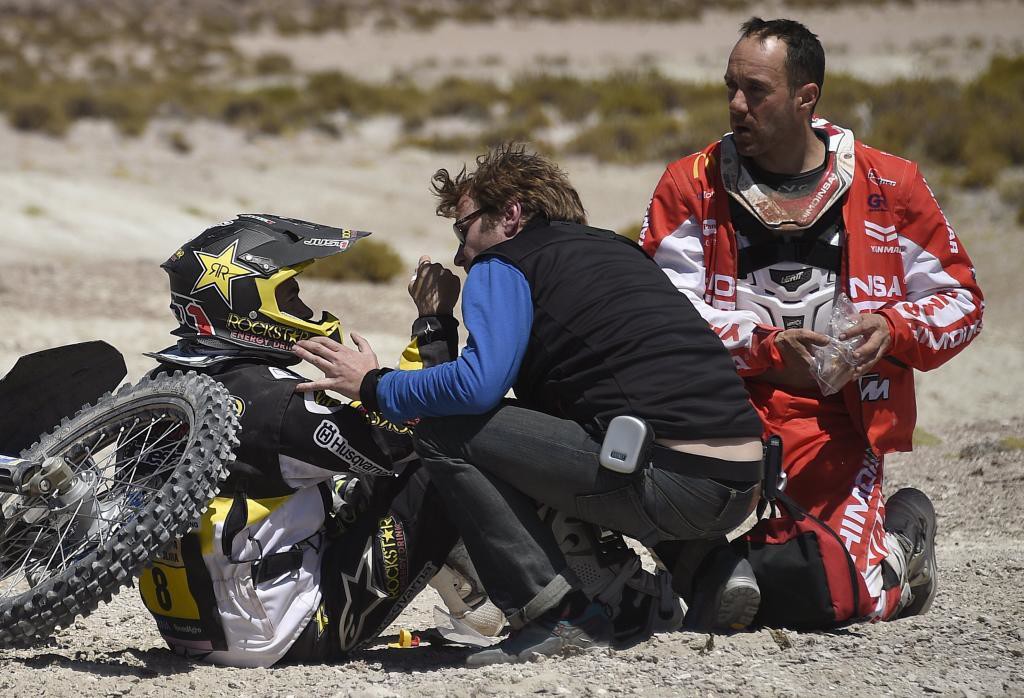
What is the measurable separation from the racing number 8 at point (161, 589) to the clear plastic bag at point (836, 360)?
2.17m

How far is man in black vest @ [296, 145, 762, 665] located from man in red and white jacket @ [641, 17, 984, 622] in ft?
2.39

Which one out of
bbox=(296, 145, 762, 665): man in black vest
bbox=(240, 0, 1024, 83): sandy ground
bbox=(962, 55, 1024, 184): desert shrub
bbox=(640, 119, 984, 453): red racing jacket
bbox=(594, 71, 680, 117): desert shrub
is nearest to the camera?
bbox=(296, 145, 762, 665): man in black vest

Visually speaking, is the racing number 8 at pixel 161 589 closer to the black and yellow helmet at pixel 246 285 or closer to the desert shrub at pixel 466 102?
the black and yellow helmet at pixel 246 285

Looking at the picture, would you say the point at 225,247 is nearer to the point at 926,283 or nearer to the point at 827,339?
the point at 827,339

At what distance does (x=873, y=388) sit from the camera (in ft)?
14.5

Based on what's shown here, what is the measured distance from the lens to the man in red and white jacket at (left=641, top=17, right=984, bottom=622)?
4.31 m

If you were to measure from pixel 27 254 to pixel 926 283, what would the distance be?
10.1 m

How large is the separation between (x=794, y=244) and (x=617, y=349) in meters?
1.15

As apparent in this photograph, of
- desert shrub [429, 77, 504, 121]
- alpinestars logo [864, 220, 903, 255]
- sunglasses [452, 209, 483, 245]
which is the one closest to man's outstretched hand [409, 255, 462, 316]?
sunglasses [452, 209, 483, 245]

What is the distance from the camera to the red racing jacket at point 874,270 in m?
4.30

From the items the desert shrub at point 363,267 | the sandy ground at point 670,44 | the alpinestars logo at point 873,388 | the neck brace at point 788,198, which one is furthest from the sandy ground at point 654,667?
the sandy ground at point 670,44

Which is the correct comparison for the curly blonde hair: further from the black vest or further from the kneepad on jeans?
the kneepad on jeans

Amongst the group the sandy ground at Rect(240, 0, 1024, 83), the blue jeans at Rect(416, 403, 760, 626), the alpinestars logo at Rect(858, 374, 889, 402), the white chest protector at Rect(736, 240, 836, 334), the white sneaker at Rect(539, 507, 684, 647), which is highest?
the sandy ground at Rect(240, 0, 1024, 83)

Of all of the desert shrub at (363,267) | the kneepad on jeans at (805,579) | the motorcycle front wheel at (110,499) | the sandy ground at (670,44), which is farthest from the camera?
the sandy ground at (670,44)
